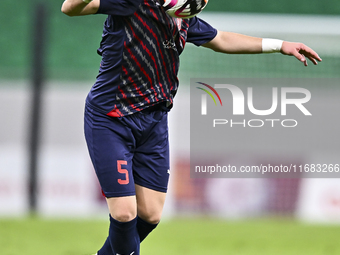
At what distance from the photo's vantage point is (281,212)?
251 inches

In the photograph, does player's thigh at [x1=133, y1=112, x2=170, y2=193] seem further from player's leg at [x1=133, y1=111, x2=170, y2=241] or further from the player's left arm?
the player's left arm

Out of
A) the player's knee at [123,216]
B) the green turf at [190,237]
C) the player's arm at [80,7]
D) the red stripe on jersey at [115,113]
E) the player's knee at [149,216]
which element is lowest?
the green turf at [190,237]

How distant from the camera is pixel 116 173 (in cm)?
257

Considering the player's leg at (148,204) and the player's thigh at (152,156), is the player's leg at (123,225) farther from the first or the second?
the player's thigh at (152,156)

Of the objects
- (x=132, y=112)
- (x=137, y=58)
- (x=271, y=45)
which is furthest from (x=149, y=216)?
(x=271, y=45)

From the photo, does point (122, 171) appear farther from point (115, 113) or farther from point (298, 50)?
point (298, 50)

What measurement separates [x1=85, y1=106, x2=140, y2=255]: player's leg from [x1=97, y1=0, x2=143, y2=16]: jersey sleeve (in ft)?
1.89

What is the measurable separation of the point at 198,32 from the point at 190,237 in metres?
2.92

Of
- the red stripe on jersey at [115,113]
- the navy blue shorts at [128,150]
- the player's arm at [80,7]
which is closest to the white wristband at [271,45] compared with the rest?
the navy blue shorts at [128,150]

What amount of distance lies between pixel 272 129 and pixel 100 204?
2505mm

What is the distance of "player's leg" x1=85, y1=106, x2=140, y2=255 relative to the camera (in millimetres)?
2557

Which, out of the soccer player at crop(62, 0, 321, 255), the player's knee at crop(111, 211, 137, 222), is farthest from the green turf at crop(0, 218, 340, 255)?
the player's knee at crop(111, 211, 137, 222)

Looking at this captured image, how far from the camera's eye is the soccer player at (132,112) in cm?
255

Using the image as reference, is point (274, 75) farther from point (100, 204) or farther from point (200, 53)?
point (100, 204)
